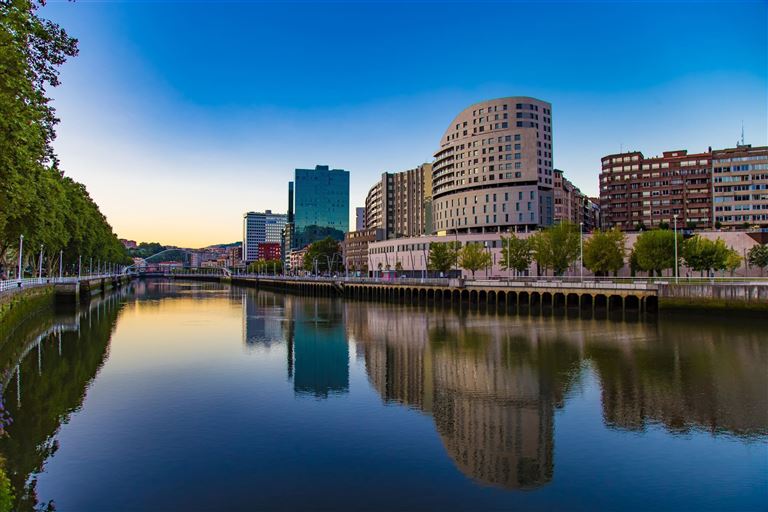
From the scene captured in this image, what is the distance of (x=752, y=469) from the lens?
17.8m

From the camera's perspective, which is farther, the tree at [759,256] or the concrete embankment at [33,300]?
the tree at [759,256]

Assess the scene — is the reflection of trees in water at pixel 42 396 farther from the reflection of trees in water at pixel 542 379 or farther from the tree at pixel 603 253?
the tree at pixel 603 253

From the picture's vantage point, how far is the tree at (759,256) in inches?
3691

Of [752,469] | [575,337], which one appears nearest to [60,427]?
[752,469]

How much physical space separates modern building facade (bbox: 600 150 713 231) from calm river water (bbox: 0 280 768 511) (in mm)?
133202

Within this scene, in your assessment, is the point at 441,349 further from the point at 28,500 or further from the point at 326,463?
the point at 28,500

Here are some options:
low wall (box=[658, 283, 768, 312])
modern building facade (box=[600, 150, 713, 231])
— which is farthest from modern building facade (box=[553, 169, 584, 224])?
low wall (box=[658, 283, 768, 312])

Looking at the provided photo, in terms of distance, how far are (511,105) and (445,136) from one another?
2440 centimetres

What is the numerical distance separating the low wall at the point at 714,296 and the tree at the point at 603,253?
28.0m

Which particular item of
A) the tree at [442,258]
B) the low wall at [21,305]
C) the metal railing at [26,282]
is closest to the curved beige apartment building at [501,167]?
the tree at [442,258]

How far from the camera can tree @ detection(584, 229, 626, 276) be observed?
9312 centimetres

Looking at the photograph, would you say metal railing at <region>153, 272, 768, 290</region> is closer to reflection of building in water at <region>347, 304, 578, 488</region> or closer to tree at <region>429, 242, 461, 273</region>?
tree at <region>429, 242, 461, 273</region>

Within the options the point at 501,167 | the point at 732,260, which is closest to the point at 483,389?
the point at 732,260

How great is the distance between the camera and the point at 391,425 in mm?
22797
